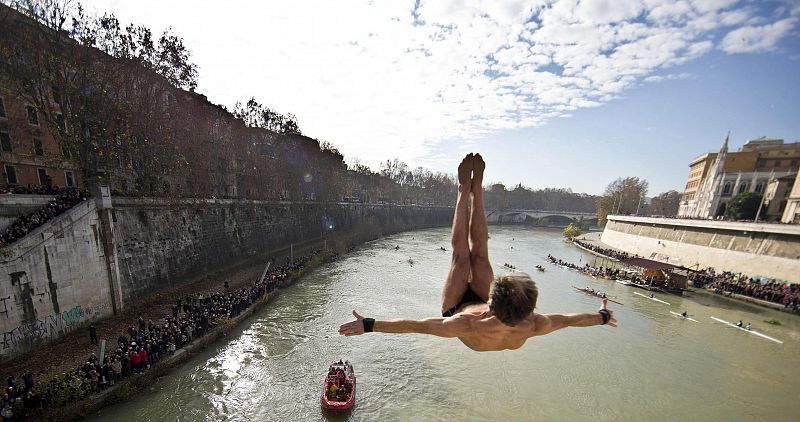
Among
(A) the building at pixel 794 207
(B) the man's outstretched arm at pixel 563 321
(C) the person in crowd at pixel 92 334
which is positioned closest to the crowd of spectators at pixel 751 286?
(A) the building at pixel 794 207

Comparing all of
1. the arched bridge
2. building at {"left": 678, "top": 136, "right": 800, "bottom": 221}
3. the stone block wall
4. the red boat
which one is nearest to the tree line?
the stone block wall

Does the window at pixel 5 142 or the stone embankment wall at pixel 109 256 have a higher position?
the window at pixel 5 142

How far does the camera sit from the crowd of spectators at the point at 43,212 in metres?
12.4

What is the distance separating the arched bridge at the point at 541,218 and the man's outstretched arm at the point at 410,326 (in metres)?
94.0

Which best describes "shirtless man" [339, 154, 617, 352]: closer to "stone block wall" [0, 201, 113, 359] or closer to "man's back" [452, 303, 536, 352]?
"man's back" [452, 303, 536, 352]

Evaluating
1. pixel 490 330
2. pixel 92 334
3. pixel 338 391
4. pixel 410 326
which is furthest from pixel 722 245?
pixel 92 334

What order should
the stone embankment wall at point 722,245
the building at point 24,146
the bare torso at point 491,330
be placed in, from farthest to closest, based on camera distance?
the stone embankment wall at point 722,245, the building at point 24,146, the bare torso at point 491,330

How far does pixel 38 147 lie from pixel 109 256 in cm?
1452

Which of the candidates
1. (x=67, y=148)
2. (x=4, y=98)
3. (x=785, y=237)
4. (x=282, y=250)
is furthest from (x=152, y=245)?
(x=785, y=237)

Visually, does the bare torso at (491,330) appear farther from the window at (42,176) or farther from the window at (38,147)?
the window at (42,176)

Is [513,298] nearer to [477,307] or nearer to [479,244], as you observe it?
[477,307]

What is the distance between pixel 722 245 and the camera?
3334 centimetres

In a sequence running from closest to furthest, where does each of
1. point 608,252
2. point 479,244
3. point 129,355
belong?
point 479,244, point 129,355, point 608,252

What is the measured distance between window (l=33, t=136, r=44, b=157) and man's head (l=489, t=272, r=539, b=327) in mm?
33384
